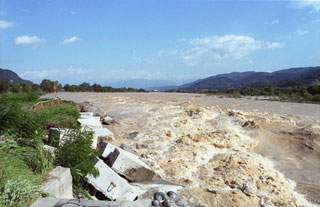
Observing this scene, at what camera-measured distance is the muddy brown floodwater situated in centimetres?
408

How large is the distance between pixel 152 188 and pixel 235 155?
2983 mm

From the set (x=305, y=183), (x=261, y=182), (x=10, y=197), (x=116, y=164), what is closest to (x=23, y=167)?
(x=10, y=197)

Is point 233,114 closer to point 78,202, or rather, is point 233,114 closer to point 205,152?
point 205,152

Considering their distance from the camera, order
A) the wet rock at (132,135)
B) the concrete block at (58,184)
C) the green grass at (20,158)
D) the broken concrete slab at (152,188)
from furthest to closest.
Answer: the wet rock at (132,135), the broken concrete slab at (152,188), the concrete block at (58,184), the green grass at (20,158)

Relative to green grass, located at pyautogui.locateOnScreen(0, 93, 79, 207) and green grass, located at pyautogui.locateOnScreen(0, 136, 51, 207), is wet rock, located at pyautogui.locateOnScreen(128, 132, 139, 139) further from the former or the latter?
green grass, located at pyautogui.locateOnScreen(0, 136, 51, 207)

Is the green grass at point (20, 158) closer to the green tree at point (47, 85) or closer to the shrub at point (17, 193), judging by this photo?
the shrub at point (17, 193)

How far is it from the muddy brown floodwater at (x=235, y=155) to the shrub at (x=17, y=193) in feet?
7.75

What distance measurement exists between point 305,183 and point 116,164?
3667 millimetres

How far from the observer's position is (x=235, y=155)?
5.75 meters

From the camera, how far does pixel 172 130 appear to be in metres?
7.91

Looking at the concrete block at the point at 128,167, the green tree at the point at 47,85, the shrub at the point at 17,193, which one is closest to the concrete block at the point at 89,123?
the concrete block at the point at 128,167

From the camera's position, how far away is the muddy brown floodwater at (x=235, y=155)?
4.08 metres

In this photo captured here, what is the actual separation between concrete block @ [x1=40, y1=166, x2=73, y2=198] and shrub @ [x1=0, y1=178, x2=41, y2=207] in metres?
0.12

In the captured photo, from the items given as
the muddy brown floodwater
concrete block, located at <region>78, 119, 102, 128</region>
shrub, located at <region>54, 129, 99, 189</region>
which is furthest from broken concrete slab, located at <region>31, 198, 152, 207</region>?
concrete block, located at <region>78, 119, 102, 128</region>
